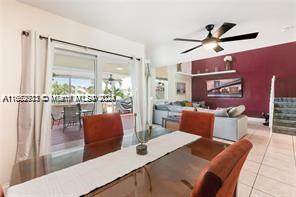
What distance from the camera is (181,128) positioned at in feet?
7.03

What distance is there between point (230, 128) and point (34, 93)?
4.06m

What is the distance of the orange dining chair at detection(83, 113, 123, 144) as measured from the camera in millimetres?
1684

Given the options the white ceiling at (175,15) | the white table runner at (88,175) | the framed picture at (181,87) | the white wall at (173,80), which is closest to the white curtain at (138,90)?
the white ceiling at (175,15)

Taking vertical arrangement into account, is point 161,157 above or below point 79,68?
below

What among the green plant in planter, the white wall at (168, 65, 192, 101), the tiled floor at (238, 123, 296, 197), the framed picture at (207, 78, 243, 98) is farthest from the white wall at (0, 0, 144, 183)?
the framed picture at (207, 78, 243, 98)

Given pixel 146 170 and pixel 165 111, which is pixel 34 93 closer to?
Result: pixel 146 170

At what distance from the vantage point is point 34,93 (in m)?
2.12

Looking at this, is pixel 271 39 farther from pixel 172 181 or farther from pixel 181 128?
pixel 172 181

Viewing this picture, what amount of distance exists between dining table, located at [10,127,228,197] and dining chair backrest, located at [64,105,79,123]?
2.10 meters

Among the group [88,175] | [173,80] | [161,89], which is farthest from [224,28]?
[173,80]

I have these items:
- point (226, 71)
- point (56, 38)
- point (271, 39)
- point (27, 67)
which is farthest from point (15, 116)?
point (226, 71)

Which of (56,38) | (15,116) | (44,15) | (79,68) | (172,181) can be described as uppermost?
(44,15)

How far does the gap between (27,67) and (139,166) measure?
2104 millimetres

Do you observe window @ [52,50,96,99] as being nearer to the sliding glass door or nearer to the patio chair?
the sliding glass door
